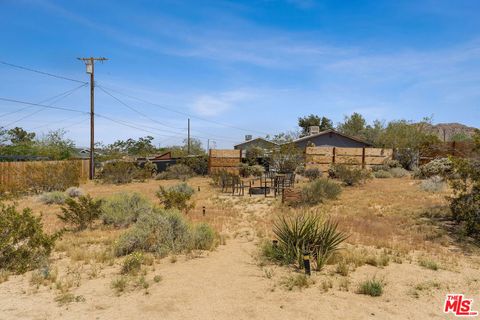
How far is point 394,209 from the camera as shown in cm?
1170

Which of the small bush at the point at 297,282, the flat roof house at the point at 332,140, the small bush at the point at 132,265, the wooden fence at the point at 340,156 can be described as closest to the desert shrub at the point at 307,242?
the small bush at the point at 297,282

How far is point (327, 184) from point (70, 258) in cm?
1043

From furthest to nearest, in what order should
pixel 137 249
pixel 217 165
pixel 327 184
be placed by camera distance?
1. pixel 217 165
2. pixel 327 184
3. pixel 137 249

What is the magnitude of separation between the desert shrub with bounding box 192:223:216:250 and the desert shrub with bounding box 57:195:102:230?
369cm

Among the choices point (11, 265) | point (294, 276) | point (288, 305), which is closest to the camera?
point (288, 305)

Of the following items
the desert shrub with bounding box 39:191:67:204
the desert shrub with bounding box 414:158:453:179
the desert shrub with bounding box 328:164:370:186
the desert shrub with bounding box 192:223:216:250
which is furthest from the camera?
the desert shrub with bounding box 414:158:453:179

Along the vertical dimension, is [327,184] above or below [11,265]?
above

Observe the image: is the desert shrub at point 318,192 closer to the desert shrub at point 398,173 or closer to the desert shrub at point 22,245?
the desert shrub at point 22,245

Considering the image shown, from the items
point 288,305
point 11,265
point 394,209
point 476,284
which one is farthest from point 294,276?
point 394,209

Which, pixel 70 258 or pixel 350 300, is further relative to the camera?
pixel 70 258

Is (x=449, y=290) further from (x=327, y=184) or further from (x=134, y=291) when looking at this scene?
(x=327, y=184)

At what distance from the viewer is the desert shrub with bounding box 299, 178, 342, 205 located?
509 inches
